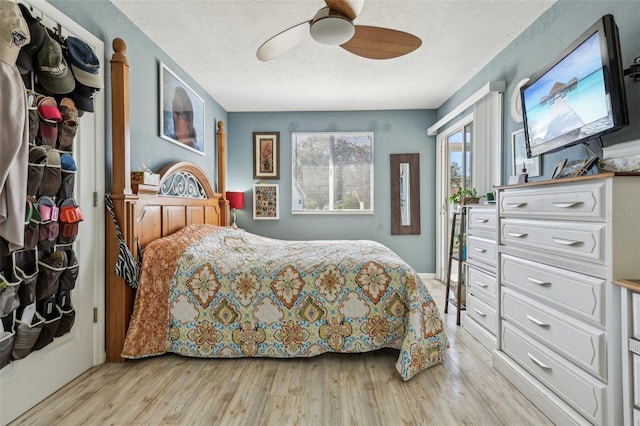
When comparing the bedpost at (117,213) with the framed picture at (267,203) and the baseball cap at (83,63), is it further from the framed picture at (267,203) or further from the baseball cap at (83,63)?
the framed picture at (267,203)

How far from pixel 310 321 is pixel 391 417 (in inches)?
31.2

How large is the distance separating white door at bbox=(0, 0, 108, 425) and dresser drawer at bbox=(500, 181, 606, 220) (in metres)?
2.71

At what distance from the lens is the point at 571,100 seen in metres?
1.80

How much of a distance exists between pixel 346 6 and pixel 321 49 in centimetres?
139

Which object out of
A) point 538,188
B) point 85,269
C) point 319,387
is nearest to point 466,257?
point 538,188

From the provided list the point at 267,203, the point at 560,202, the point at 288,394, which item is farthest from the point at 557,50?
the point at 267,203

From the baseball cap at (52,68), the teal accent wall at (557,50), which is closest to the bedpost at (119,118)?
the baseball cap at (52,68)

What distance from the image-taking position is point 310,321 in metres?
2.23

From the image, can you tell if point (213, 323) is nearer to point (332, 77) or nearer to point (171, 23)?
point (171, 23)

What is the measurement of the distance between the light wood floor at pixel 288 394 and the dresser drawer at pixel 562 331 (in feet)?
1.37

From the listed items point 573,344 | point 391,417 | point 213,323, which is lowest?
point 391,417

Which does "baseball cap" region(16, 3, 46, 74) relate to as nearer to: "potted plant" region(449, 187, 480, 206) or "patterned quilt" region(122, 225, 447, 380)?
"patterned quilt" region(122, 225, 447, 380)

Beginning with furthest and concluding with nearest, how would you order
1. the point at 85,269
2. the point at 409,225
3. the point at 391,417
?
the point at 409,225, the point at 85,269, the point at 391,417

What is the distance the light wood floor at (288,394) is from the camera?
64.6 inches
